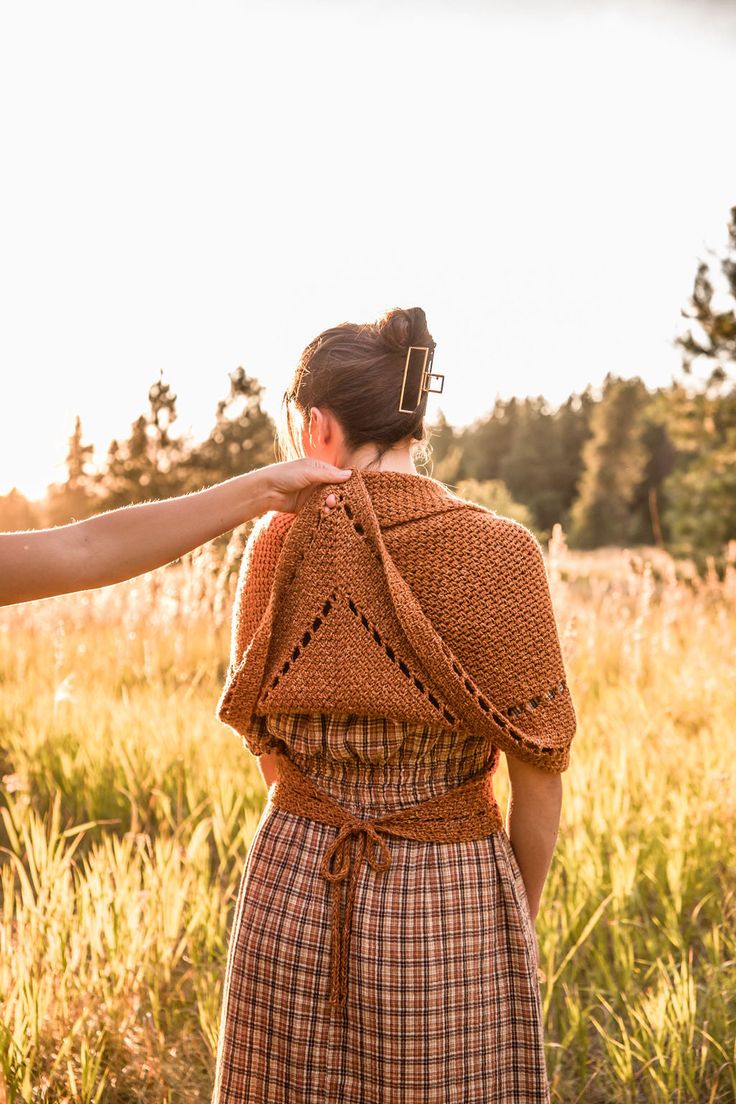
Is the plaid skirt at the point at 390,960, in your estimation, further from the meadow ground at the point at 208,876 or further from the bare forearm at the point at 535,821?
the meadow ground at the point at 208,876

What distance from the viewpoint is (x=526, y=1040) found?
5.47ft

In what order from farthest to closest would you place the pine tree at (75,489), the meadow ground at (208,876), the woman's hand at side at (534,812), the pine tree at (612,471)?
1. the pine tree at (612,471)
2. the pine tree at (75,489)
3. the meadow ground at (208,876)
4. the woman's hand at side at (534,812)

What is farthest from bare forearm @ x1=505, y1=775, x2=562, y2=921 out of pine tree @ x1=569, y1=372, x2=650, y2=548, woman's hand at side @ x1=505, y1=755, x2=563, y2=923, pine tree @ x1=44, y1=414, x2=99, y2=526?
pine tree @ x1=569, y1=372, x2=650, y2=548

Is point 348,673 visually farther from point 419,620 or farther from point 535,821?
point 535,821

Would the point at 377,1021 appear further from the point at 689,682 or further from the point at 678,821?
the point at 689,682

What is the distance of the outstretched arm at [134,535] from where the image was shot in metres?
1.50

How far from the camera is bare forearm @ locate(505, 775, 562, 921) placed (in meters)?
1.72

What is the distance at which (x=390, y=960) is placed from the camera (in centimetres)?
159

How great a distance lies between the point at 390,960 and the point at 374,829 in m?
0.22

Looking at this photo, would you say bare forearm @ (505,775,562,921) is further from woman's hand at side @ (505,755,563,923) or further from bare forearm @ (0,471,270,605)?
bare forearm @ (0,471,270,605)

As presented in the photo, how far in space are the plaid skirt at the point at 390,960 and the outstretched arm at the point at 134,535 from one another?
0.40 m

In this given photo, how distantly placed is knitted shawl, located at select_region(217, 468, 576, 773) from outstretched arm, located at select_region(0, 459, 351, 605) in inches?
2.8

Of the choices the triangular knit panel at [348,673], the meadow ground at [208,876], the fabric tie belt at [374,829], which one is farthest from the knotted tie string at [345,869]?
the meadow ground at [208,876]

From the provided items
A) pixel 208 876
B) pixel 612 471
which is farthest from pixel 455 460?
pixel 612 471
